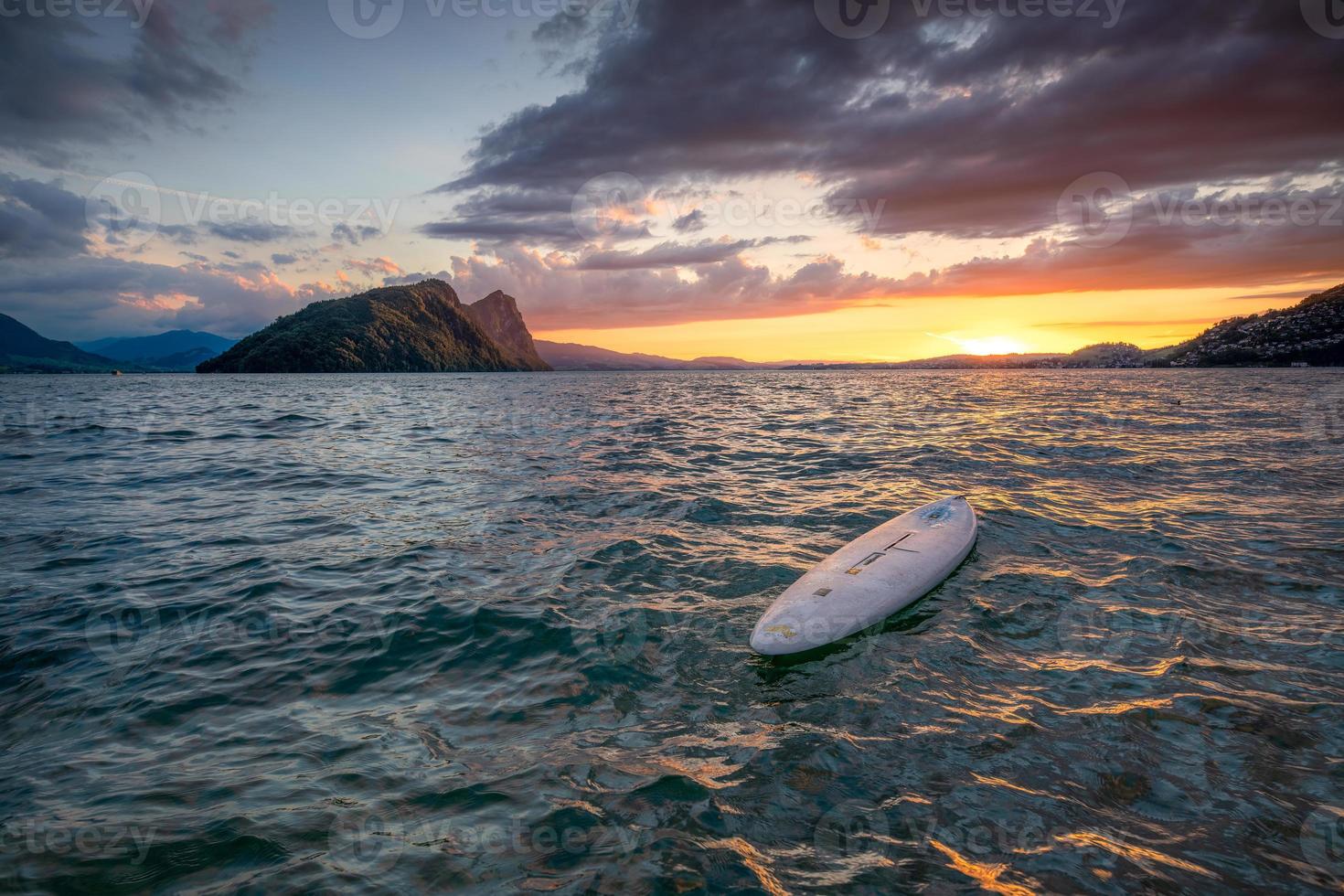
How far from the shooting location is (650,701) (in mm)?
5906

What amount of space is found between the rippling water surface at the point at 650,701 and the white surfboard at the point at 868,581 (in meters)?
0.28

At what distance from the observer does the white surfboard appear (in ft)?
22.3

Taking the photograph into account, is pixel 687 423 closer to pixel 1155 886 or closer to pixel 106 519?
pixel 106 519

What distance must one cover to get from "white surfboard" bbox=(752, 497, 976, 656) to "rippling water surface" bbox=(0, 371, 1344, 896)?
0.28 meters

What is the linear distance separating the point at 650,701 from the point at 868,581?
12.2ft

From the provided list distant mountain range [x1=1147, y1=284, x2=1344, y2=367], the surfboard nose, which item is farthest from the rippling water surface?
distant mountain range [x1=1147, y1=284, x2=1344, y2=367]

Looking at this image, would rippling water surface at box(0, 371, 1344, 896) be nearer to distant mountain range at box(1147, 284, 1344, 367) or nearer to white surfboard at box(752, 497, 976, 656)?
white surfboard at box(752, 497, 976, 656)

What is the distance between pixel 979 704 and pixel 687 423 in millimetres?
27764

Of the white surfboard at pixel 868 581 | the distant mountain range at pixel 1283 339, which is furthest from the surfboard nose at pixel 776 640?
the distant mountain range at pixel 1283 339

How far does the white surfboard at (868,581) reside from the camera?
679 cm

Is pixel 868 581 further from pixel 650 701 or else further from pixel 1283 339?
pixel 1283 339

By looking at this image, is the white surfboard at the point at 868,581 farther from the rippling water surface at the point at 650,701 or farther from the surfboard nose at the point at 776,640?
the rippling water surface at the point at 650,701

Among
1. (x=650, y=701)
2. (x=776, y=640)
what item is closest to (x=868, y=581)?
(x=776, y=640)

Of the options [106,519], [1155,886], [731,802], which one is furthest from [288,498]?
[1155,886]
